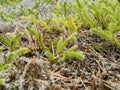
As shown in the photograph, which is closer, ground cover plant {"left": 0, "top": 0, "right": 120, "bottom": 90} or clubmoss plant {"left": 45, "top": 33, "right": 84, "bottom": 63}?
ground cover plant {"left": 0, "top": 0, "right": 120, "bottom": 90}

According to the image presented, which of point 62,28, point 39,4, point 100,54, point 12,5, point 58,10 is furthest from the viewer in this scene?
point 12,5

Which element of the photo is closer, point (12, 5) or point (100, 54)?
point (100, 54)

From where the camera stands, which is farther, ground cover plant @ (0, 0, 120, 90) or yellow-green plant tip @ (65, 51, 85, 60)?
yellow-green plant tip @ (65, 51, 85, 60)

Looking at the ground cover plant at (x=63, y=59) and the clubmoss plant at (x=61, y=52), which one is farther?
the clubmoss plant at (x=61, y=52)

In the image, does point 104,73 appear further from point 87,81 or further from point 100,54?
point 100,54

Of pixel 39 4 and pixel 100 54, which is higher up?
pixel 39 4

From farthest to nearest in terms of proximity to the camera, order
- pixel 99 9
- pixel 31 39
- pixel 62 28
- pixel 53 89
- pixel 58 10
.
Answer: pixel 58 10 → pixel 99 9 → pixel 62 28 → pixel 31 39 → pixel 53 89

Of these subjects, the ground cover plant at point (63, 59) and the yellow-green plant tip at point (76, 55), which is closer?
the ground cover plant at point (63, 59)

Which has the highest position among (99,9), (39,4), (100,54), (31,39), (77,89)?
(39,4)

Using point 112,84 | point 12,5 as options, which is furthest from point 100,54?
point 12,5

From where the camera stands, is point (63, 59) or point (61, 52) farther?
point (61, 52)
